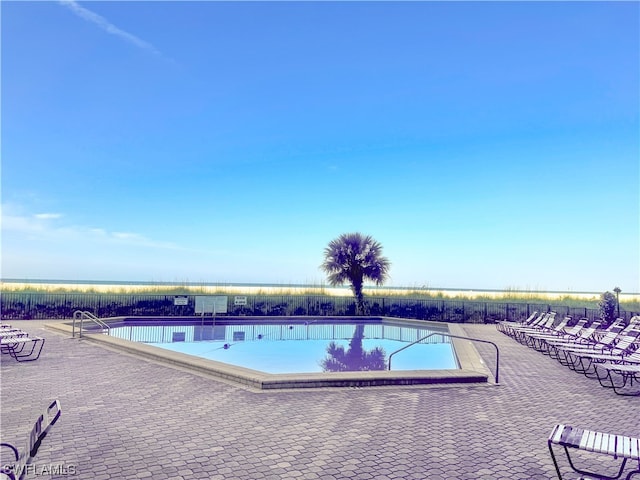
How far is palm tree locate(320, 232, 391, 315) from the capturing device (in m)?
24.8

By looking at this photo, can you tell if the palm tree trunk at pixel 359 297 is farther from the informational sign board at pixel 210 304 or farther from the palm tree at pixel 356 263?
the informational sign board at pixel 210 304

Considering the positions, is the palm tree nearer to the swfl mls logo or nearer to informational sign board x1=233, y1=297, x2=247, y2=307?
informational sign board x1=233, y1=297, x2=247, y2=307

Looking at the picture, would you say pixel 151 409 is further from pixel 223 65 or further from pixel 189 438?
pixel 223 65

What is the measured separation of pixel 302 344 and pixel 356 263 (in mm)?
9191

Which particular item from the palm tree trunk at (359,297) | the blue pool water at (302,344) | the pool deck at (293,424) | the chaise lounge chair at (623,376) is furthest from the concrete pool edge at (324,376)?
the palm tree trunk at (359,297)

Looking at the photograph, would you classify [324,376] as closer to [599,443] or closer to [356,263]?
[599,443]

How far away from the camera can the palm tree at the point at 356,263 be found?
2475cm

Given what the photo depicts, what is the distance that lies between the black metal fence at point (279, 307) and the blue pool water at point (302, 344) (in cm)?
180

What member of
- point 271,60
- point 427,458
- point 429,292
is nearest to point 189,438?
point 427,458

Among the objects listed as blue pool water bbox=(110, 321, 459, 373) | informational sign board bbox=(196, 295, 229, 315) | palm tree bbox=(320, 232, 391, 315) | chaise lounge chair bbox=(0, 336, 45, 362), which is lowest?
blue pool water bbox=(110, 321, 459, 373)

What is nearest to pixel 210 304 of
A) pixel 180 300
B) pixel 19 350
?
pixel 180 300

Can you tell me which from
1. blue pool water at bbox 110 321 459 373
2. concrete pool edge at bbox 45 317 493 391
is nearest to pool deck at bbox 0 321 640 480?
concrete pool edge at bbox 45 317 493 391

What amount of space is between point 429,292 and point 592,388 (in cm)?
2197

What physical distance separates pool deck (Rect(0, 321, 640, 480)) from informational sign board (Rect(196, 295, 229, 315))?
11794 millimetres
